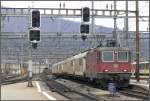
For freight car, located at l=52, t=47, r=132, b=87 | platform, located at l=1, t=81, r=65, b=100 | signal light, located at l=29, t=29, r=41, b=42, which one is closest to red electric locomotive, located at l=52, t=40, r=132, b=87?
freight car, located at l=52, t=47, r=132, b=87

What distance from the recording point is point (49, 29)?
3346 inches

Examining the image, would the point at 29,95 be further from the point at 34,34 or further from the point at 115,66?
the point at 34,34

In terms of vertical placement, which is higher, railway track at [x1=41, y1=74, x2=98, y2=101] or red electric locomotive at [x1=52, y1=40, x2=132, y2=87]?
red electric locomotive at [x1=52, y1=40, x2=132, y2=87]

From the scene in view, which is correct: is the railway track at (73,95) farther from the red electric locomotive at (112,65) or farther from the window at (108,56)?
the window at (108,56)

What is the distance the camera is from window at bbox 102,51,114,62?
107 feet

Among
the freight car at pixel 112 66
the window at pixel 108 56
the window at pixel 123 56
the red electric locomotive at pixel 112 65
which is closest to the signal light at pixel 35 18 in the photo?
the freight car at pixel 112 66

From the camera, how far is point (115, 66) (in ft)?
107

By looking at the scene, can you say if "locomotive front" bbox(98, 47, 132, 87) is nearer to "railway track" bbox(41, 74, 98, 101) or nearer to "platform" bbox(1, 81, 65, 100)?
"railway track" bbox(41, 74, 98, 101)

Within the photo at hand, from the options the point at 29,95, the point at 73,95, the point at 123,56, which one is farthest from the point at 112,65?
the point at 29,95

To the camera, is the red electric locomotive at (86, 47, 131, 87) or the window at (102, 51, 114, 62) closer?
the red electric locomotive at (86, 47, 131, 87)

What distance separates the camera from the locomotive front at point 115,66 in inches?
1273

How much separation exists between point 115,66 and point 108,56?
85 cm

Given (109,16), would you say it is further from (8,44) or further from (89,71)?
(8,44)

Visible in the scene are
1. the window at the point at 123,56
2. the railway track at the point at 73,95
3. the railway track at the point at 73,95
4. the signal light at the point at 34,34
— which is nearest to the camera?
the railway track at the point at 73,95
